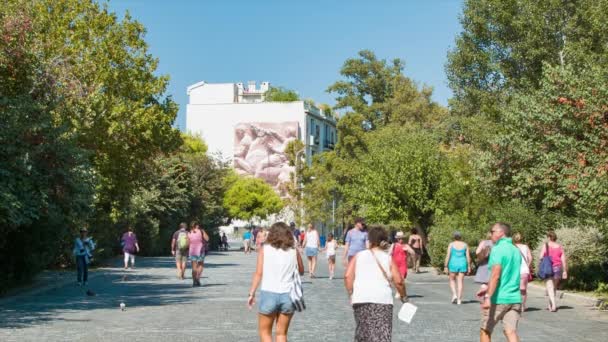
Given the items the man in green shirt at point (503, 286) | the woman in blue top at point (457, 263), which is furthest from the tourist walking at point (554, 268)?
the man in green shirt at point (503, 286)

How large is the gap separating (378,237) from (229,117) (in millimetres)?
107137

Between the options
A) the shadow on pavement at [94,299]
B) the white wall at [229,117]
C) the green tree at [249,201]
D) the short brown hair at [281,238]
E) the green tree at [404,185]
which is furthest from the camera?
the white wall at [229,117]

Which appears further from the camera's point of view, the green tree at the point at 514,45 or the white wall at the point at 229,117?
the white wall at the point at 229,117

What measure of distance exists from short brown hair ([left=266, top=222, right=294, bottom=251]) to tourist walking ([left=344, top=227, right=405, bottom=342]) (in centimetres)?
90

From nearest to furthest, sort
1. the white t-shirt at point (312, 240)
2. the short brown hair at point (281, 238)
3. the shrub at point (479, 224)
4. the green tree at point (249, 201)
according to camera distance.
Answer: the short brown hair at point (281, 238), the shrub at point (479, 224), the white t-shirt at point (312, 240), the green tree at point (249, 201)

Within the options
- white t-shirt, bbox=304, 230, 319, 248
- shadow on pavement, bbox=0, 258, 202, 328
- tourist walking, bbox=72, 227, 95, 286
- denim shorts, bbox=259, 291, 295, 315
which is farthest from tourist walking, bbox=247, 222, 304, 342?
white t-shirt, bbox=304, 230, 319, 248

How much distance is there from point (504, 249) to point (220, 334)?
5.38 metres

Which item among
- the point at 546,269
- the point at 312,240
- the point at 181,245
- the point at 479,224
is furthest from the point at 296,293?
the point at 479,224

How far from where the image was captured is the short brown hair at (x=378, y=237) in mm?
10102

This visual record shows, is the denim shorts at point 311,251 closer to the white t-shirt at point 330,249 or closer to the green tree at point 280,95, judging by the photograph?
the white t-shirt at point 330,249

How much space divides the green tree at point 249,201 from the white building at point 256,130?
12.5m

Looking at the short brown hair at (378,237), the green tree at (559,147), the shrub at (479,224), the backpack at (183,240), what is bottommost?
the short brown hair at (378,237)

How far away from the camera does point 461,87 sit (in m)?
52.4

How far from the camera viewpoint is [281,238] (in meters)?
10.8
